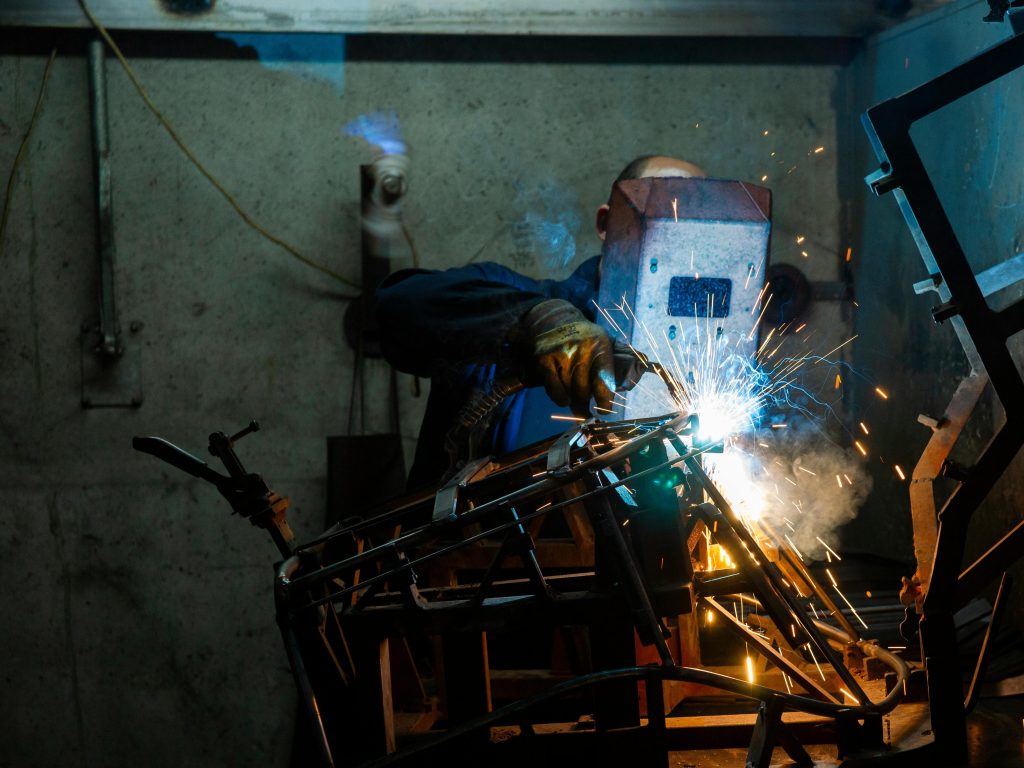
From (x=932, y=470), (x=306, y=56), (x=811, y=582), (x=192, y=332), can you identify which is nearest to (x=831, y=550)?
(x=811, y=582)

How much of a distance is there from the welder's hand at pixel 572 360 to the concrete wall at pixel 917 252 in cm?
159

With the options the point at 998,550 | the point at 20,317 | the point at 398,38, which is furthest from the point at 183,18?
the point at 998,550

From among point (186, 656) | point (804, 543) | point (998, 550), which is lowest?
point (186, 656)

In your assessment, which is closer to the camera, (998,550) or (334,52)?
(998,550)

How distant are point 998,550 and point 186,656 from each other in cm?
383

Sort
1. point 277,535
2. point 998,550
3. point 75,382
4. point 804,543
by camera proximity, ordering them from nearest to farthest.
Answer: point 998,550 < point 277,535 < point 804,543 < point 75,382

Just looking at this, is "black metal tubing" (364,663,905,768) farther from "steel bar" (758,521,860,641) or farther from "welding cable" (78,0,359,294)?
"welding cable" (78,0,359,294)

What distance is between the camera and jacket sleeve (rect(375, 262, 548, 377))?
9.12ft

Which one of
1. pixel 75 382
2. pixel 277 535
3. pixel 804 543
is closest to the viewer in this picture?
pixel 277 535

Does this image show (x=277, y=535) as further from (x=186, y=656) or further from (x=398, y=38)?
(x=398, y=38)

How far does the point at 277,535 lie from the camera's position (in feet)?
7.20

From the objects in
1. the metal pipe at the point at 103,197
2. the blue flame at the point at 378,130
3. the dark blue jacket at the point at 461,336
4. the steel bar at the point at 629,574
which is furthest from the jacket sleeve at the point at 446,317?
the metal pipe at the point at 103,197

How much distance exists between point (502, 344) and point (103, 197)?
2699 mm

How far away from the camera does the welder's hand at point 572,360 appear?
233cm
